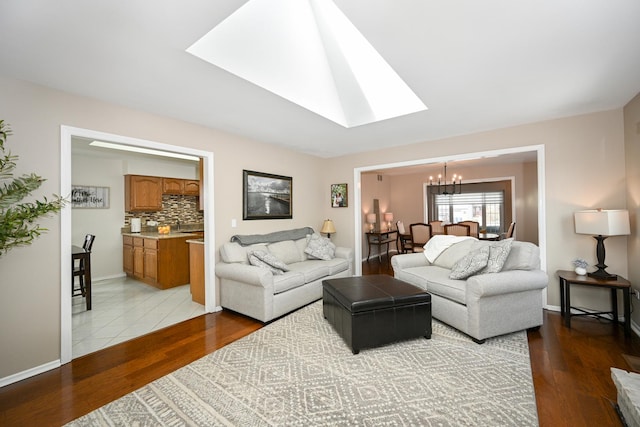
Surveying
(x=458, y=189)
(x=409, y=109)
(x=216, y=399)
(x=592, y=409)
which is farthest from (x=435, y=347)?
(x=458, y=189)

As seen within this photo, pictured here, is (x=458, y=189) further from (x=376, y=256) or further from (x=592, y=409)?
(x=592, y=409)

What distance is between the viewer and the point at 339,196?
5227 mm

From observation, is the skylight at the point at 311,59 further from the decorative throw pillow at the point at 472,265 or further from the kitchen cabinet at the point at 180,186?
the kitchen cabinet at the point at 180,186

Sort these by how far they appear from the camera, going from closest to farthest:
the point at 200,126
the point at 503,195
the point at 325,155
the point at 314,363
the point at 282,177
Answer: the point at 314,363 < the point at 200,126 < the point at 282,177 < the point at 325,155 < the point at 503,195

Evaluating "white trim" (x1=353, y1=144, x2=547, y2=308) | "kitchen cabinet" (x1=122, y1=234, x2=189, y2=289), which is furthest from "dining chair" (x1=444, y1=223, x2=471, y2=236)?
"kitchen cabinet" (x1=122, y1=234, x2=189, y2=289)

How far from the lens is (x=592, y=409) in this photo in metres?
1.68

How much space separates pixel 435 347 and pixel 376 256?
526cm

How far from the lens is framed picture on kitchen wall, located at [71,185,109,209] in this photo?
477 cm

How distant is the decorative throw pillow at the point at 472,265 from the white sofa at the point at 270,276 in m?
1.74

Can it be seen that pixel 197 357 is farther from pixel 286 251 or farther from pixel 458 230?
pixel 458 230

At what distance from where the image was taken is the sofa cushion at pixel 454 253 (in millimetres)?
3465

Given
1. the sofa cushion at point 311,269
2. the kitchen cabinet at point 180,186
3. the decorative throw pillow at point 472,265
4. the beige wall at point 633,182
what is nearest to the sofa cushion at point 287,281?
the sofa cushion at point 311,269

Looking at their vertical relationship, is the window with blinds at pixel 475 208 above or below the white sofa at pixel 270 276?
above

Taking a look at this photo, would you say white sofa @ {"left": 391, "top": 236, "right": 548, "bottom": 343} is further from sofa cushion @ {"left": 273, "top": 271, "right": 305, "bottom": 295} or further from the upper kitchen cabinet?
the upper kitchen cabinet
